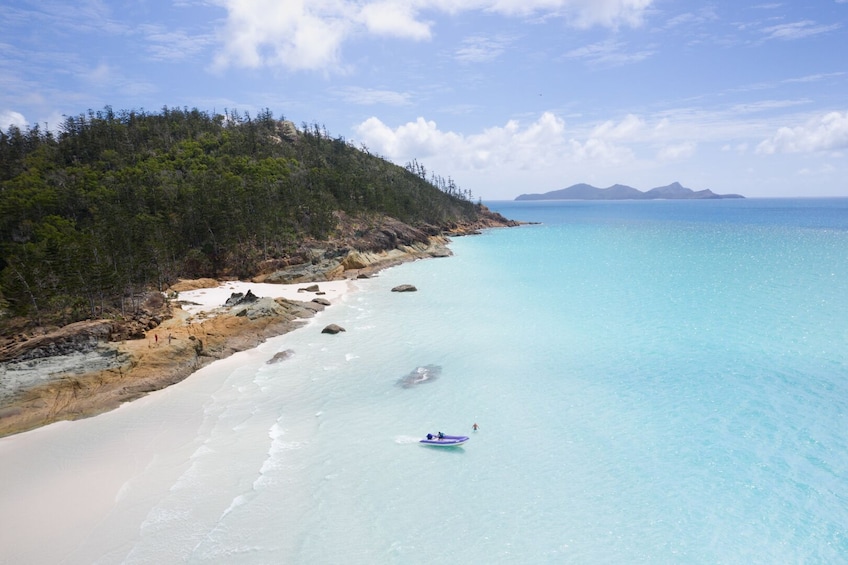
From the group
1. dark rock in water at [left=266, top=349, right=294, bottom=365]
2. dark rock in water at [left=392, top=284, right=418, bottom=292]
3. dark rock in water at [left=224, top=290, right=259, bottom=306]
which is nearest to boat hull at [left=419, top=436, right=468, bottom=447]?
dark rock in water at [left=266, top=349, right=294, bottom=365]

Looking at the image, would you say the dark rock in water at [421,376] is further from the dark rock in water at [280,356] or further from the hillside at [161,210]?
the hillside at [161,210]

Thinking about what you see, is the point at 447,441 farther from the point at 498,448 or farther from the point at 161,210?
the point at 161,210

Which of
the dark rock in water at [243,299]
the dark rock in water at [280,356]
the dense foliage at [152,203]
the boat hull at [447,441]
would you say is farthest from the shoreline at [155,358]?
the boat hull at [447,441]

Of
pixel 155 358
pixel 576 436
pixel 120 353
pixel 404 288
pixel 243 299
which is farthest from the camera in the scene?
pixel 404 288

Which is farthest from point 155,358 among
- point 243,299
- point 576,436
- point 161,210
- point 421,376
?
point 161,210

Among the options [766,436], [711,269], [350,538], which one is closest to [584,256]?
[711,269]

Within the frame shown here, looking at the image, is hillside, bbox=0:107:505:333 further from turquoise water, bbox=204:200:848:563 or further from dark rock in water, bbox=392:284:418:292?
turquoise water, bbox=204:200:848:563

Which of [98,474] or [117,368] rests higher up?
[117,368]
